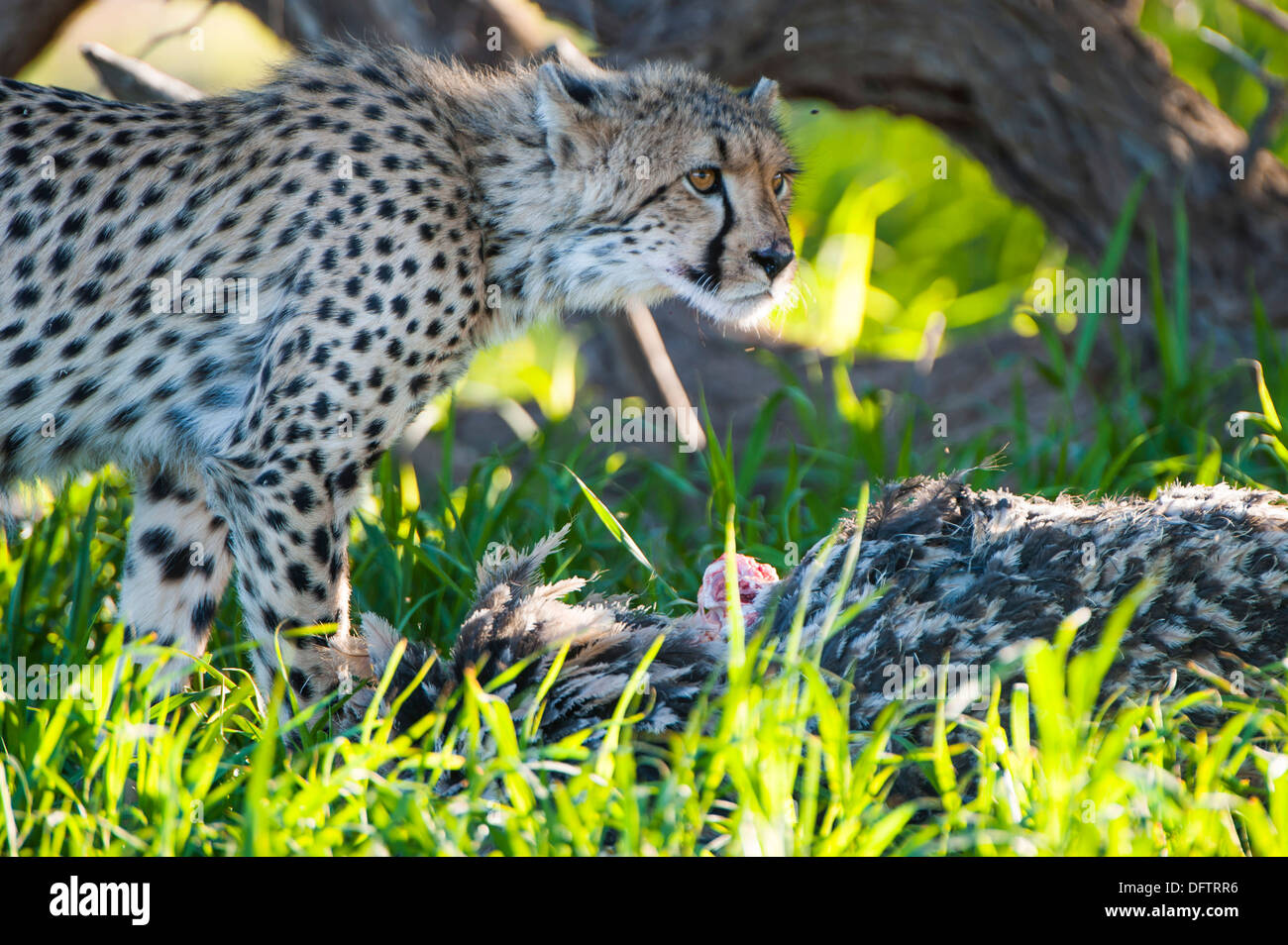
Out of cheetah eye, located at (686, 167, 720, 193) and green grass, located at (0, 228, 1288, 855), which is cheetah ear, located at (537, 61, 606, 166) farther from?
green grass, located at (0, 228, 1288, 855)

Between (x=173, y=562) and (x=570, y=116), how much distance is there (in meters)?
1.78

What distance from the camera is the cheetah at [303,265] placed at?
11.8 ft

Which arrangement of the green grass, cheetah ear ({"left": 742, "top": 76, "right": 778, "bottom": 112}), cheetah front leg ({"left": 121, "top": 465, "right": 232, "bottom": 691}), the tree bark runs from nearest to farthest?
the green grass < cheetah front leg ({"left": 121, "top": 465, "right": 232, "bottom": 691}) < cheetah ear ({"left": 742, "top": 76, "right": 778, "bottom": 112}) < the tree bark

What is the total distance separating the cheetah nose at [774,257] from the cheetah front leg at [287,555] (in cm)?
137

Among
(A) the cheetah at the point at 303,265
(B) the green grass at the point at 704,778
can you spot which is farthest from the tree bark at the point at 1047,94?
(B) the green grass at the point at 704,778

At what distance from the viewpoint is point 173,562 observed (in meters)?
3.97

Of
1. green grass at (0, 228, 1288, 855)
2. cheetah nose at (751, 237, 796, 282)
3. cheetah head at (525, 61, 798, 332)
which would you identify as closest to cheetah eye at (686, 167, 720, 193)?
cheetah head at (525, 61, 798, 332)

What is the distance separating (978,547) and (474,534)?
1903 millimetres

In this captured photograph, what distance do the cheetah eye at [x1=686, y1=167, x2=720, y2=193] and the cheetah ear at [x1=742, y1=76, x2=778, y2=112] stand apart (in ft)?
1.73

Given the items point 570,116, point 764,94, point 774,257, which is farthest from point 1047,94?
point 570,116

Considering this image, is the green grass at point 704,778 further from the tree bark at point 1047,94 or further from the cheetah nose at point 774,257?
the tree bark at point 1047,94

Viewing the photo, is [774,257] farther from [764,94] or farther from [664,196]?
[764,94]

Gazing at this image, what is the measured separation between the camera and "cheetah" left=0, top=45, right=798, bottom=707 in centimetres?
359
